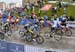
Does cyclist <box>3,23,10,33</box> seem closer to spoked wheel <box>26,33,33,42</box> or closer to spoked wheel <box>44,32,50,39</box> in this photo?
spoked wheel <box>26,33,33,42</box>

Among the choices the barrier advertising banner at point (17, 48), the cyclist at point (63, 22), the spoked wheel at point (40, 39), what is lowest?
the barrier advertising banner at point (17, 48)

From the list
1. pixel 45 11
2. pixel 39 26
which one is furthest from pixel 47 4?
pixel 39 26

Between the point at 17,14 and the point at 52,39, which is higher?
the point at 17,14

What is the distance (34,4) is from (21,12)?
0.70ft

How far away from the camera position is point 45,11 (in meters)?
3.37

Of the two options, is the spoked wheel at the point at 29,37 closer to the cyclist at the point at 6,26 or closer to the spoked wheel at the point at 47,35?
the spoked wheel at the point at 47,35

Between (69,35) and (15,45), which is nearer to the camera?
(69,35)

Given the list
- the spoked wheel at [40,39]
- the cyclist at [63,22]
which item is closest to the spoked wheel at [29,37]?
the spoked wheel at [40,39]

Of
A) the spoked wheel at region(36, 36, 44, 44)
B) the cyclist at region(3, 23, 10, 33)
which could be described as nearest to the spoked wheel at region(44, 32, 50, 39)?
the spoked wheel at region(36, 36, 44, 44)

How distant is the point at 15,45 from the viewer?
3557mm

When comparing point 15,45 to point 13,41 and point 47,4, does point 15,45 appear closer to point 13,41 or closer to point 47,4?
point 13,41

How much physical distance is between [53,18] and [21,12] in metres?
0.45

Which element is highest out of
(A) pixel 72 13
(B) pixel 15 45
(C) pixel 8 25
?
(A) pixel 72 13

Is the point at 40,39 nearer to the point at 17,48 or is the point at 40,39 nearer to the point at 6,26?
Result: the point at 17,48
